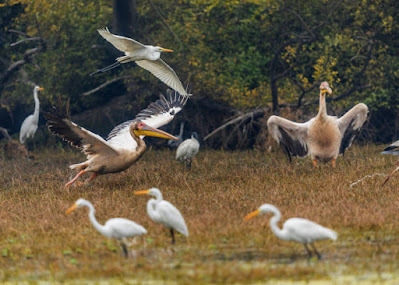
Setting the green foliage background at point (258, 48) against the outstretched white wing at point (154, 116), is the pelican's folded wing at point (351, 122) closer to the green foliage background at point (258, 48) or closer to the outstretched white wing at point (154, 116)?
the outstretched white wing at point (154, 116)

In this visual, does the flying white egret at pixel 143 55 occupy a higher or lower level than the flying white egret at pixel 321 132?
higher

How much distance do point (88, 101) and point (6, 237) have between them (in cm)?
1281

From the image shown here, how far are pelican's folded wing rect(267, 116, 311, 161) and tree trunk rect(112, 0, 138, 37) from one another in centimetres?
691

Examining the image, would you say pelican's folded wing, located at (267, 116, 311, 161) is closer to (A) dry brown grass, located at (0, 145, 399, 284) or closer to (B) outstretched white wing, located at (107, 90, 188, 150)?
(A) dry brown grass, located at (0, 145, 399, 284)

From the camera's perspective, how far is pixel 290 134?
42.8ft

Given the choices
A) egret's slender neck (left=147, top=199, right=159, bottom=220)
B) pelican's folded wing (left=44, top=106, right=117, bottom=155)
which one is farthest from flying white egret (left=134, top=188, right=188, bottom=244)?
pelican's folded wing (left=44, top=106, right=117, bottom=155)

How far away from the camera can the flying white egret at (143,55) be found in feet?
39.0

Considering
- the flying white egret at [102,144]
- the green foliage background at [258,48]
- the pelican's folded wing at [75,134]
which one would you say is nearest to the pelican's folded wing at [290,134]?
the flying white egret at [102,144]

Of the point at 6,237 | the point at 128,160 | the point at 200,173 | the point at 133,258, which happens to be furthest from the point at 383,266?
the point at 200,173

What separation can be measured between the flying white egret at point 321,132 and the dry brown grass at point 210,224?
32cm

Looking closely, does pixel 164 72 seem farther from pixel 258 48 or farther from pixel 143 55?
pixel 258 48

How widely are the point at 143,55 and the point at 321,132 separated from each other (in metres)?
3.28

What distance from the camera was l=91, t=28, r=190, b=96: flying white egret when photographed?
468 inches

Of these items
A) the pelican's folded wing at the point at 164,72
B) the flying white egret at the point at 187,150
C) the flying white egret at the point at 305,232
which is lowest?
the flying white egret at the point at 187,150
